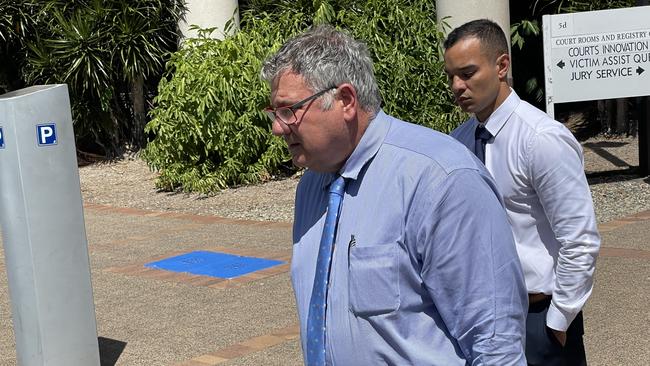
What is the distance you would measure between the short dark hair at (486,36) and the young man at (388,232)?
2.98ft

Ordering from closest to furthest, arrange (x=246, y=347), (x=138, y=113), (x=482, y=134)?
(x=482, y=134), (x=246, y=347), (x=138, y=113)

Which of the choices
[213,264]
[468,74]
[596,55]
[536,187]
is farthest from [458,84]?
[596,55]

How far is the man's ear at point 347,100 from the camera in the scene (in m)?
2.15

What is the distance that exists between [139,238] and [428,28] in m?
4.81

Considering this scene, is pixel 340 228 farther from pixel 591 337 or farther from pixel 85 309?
pixel 591 337

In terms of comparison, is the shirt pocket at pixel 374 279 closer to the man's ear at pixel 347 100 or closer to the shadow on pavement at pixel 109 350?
the man's ear at pixel 347 100

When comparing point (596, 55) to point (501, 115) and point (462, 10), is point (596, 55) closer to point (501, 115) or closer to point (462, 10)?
point (462, 10)

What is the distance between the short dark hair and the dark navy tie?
0.81 ft

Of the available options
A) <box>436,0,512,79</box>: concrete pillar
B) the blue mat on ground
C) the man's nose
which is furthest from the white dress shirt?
<box>436,0,512,79</box>: concrete pillar

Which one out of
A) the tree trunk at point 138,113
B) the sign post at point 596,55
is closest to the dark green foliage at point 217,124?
the tree trunk at point 138,113

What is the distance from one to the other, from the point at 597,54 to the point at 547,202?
7.80m

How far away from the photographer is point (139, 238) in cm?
948

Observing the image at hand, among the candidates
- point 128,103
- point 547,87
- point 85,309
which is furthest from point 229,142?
point 85,309

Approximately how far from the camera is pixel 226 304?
6.75 metres
